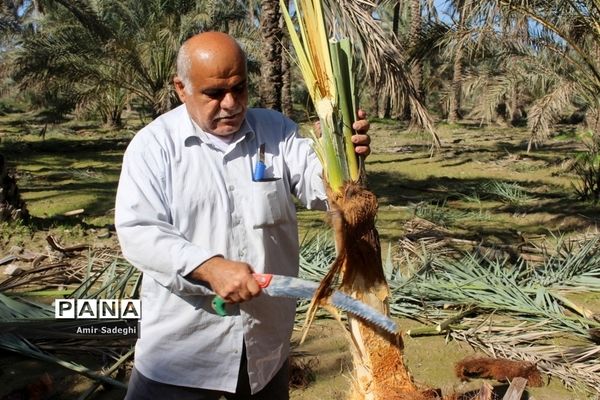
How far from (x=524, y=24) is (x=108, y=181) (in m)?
7.18

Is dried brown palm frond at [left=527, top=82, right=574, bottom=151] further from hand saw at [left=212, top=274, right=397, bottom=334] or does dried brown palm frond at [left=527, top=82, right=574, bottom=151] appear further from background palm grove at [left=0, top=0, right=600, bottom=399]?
hand saw at [left=212, top=274, right=397, bottom=334]

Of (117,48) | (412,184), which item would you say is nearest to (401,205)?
(412,184)

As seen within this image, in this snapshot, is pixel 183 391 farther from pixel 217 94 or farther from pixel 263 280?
pixel 217 94

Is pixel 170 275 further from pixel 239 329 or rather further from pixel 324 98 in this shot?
pixel 324 98

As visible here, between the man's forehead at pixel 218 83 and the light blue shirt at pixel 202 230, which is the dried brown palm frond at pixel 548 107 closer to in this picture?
the light blue shirt at pixel 202 230

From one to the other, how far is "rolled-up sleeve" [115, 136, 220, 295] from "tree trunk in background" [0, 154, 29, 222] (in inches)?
225

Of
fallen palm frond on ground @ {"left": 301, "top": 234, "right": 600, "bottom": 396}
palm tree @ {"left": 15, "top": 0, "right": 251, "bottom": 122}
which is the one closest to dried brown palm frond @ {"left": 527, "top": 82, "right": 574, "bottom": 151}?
fallen palm frond on ground @ {"left": 301, "top": 234, "right": 600, "bottom": 396}

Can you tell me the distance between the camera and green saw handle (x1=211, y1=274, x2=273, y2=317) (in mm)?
1834

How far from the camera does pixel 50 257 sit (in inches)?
230

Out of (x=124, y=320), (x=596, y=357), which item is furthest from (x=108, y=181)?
(x=596, y=357)

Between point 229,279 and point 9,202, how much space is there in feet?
20.4

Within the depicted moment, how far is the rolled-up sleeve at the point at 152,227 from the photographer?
1826mm

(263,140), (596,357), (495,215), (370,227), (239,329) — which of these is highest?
(263,140)

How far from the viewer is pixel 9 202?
7.18 meters
